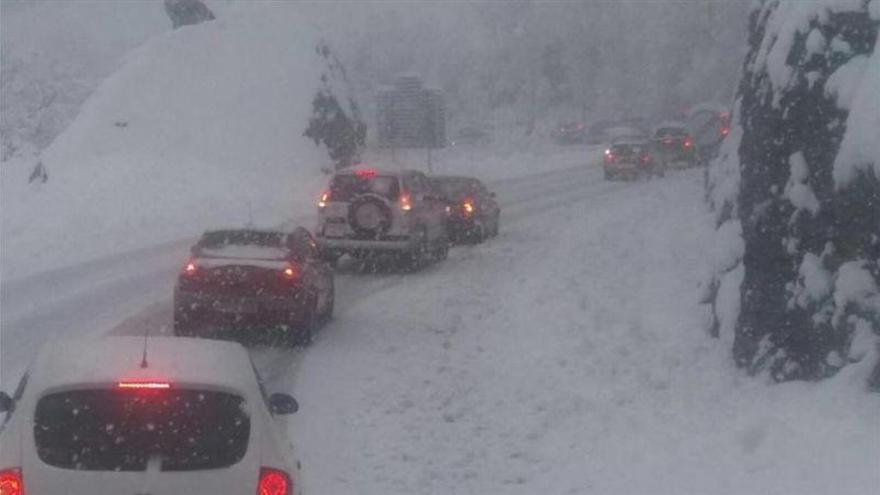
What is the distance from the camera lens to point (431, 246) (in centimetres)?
2680

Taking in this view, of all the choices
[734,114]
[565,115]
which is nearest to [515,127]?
[565,115]

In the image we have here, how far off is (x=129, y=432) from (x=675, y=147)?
171ft

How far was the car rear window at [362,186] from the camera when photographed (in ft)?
83.5

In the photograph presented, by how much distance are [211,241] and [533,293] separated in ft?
18.7

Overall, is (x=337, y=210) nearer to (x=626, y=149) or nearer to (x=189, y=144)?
(x=189, y=144)

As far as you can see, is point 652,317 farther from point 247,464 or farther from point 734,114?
point 247,464

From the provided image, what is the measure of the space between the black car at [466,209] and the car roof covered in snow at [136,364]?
22.6 meters

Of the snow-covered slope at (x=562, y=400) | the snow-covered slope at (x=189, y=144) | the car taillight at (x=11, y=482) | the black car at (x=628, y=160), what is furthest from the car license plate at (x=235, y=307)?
the black car at (x=628, y=160)

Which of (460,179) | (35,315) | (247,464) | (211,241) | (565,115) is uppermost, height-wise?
(247,464)

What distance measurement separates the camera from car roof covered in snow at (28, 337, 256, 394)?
6945 mm

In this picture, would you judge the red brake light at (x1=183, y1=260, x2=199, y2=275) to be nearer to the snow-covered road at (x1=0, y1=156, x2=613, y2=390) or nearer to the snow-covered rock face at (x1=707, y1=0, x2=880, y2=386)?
the snow-covered road at (x1=0, y1=156, x2=613, y2=390)

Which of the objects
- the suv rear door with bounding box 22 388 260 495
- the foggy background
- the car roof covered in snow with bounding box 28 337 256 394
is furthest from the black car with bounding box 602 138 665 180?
the suv rear door with bounding box 22 388 260 495

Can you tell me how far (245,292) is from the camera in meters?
17.1

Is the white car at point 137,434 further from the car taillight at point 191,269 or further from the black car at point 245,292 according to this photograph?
the car taillight at point 191,269
